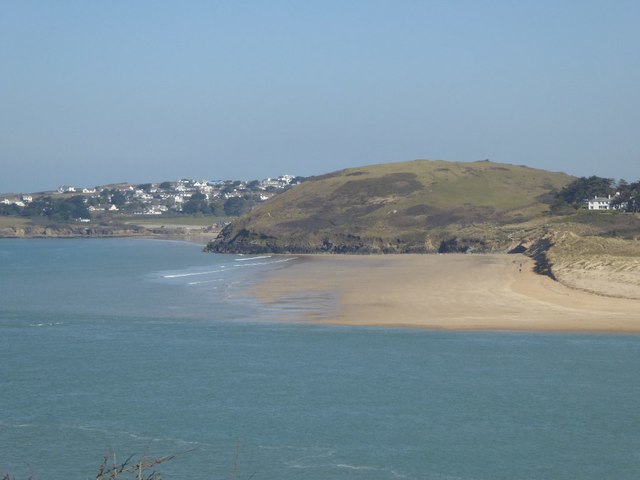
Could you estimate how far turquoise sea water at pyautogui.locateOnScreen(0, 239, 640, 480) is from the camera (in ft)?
54.3

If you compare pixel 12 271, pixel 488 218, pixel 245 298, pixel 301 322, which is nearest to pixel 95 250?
pixel 12 271

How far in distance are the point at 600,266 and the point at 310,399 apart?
21.1 m

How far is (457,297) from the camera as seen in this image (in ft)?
120

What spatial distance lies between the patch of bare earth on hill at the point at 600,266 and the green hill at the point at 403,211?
17.6m

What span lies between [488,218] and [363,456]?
5920 centimetres

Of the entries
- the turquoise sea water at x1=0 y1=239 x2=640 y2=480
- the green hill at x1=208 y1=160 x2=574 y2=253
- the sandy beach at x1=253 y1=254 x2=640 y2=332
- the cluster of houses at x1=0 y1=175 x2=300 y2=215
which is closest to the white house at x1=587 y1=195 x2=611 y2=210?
the green hill at x1=208 y1=160 x2=574 y2=253

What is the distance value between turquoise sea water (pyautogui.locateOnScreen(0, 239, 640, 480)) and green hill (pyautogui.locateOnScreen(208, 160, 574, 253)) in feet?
125

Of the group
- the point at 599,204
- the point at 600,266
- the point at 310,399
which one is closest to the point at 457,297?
the point at 600,266

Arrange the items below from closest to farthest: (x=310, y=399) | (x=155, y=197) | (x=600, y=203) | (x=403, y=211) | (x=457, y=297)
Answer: (x=310, y=399) → (x=457, y=297) → (x=600, y=203) → (x=403, y=211) → (x=155, y=197)

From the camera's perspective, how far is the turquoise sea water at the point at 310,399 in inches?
651

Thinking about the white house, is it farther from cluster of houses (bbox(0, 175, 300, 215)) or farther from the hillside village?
cluster of houses (bbox(0, 175, 300, 215))

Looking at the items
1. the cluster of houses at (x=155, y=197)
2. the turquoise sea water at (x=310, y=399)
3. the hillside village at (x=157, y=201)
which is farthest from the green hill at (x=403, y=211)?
the cluster of houses at (x=155, y=197)

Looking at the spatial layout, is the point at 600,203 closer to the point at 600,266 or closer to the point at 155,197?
the point at 600,266

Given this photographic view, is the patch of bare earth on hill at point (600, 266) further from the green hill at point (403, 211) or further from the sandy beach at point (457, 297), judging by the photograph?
the green hill at point (403, 211)
